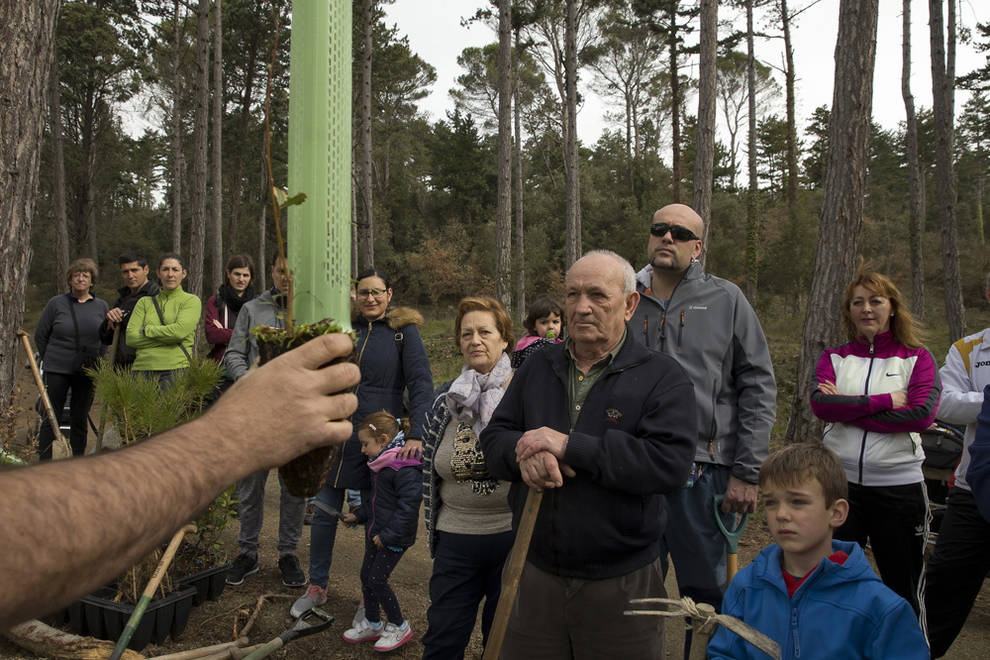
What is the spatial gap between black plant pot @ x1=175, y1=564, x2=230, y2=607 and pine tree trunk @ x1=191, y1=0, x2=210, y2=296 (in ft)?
36.1

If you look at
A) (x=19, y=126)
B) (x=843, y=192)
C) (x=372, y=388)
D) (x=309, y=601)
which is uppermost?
(x=843, y=192)

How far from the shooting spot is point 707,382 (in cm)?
311

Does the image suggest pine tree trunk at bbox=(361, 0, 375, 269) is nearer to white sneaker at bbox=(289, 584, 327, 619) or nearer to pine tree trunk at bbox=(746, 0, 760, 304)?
pine tree trunk at bbox=(746, 0, 760, 304)

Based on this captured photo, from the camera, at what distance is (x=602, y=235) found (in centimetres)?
3192

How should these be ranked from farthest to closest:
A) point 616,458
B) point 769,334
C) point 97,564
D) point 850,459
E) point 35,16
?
point 769,334 < point 850,459 < point 35,16 < point 616,458 < point 97,564

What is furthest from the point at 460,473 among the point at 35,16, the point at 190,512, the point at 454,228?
the point at 454,228

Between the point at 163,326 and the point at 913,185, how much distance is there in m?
16.5

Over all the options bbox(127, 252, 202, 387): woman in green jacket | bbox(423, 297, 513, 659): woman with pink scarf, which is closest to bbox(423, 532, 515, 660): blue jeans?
bbox(423, 297, 513, 659): woman with pink scarf

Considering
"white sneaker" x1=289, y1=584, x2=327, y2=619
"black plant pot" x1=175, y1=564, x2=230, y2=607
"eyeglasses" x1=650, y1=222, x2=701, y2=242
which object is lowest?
"white sneaker" x1=289, y1=584, x2=327, y2=619

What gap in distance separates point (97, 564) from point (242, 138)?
30473 mm

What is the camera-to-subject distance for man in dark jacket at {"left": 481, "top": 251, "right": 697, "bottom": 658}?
2.21 m

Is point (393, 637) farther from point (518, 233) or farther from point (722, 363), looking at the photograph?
point (518, 233)

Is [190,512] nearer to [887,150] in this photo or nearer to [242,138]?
[242,138]

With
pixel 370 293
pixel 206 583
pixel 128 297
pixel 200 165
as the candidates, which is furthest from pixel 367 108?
pixel 206 583
